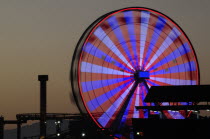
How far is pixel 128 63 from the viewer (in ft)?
94.7

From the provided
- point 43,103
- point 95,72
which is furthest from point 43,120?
point 95,72

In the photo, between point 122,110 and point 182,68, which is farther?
point 182,68

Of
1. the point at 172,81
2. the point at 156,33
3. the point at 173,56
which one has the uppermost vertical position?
the point at 156,33

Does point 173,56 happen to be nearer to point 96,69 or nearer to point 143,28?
point 143,28

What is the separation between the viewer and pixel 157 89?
95.9 ft

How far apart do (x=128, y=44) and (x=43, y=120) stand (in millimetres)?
12532

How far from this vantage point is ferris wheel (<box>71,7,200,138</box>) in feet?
88.2

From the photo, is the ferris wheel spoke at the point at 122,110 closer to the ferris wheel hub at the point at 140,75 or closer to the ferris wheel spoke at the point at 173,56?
the ferris wheel hub at the point at 140,75

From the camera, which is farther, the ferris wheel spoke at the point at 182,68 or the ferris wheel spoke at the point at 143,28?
the ferris wheel spoke at the point at 182,68

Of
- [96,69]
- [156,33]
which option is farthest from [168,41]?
[96,69]

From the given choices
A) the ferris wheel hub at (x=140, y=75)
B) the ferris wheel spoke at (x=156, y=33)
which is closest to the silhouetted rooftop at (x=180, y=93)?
the ferris wheel hub at (x=140, y=75)

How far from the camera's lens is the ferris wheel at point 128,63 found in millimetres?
26891

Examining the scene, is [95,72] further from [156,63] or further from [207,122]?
[207,122]

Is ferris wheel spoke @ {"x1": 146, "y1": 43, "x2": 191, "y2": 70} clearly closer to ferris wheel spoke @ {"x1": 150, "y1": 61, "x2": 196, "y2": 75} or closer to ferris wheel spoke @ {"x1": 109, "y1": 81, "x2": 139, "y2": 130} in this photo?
ferris wheel spoke @ {"x1": 150, "y1": 61, "x2": 196, "y2": 75}
